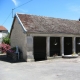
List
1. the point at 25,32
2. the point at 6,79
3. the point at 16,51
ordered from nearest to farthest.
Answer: the point at 6,79
the point at 25,32
the point at 16,51

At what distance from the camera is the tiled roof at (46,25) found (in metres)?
19.3

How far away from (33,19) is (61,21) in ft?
15.5

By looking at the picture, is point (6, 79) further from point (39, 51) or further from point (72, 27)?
point (72, 27)

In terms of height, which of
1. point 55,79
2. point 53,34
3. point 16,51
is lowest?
point 55,79

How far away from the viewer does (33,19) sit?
2123cm

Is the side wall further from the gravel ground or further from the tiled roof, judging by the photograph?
the gravel ground

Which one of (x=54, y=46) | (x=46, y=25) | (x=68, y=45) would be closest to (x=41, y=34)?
(x=46, y=25)

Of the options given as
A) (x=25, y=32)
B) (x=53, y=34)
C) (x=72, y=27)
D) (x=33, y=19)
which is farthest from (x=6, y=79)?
(x=72, y=27)

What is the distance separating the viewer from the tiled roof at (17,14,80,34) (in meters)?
19.3

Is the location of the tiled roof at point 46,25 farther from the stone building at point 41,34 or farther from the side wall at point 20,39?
the side wall at point 20,39

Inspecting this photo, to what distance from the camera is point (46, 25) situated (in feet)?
68.7

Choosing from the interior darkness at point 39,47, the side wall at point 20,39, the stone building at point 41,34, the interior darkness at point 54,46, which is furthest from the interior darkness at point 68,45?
the side wall at point 20,39

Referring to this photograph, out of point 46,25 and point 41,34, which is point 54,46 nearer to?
point 46,25

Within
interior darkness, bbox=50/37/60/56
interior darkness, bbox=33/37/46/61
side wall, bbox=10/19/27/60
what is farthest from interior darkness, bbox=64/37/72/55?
side wall, bbox=10/19/27/60
